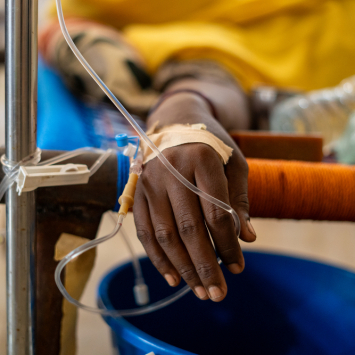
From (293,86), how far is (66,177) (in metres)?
1.05

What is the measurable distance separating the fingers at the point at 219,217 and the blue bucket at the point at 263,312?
1.09ft

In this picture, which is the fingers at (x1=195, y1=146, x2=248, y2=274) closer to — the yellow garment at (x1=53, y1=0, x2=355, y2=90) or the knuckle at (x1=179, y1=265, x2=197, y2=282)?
the knuckle at (x1=179, y1=265, x2=197, y2=282)

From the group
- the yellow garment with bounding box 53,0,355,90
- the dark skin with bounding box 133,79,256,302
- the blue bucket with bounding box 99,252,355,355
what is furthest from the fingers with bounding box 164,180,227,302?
the yellow garment with bounding box 53,0,355,90

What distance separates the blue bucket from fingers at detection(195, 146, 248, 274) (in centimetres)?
33

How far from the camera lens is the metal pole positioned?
30 centimetres

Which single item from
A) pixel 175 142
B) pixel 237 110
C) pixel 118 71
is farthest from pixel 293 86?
pixel 175 142

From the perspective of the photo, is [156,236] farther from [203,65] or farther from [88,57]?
[203,65]

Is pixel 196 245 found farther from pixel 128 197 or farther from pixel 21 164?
pixel 21 164

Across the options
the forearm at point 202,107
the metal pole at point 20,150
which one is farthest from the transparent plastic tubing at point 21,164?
the forearm at point 202,107

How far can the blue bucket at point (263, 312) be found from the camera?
0.62m

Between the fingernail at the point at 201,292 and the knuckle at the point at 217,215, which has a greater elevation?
the knuckle at the point at 217,215

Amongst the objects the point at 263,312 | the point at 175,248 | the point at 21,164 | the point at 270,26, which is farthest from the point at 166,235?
the point at 270,26

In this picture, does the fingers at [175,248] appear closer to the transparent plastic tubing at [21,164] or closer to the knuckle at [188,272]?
the knuckle at [188,272]

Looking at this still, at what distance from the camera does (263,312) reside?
2.26 feet
